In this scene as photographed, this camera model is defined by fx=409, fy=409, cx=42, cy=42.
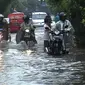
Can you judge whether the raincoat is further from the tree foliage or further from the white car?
the white car

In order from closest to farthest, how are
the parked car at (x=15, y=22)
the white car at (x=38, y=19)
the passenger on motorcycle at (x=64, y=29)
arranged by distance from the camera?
the passenger on motorcycle at (x=64, y=29), the parked car at (x=15, y=22), the white car at (x=38, y=19)

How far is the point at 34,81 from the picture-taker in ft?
36.9

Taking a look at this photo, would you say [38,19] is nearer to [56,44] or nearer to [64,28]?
[64,28]

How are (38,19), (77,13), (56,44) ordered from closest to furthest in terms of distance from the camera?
1. (56,44)
2. (77,13)
3. (38,19)

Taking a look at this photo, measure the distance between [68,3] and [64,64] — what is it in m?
10.6

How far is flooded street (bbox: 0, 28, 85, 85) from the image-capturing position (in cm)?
1128

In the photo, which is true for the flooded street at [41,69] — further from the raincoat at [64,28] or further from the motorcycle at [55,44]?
the raincoat at [64,28]

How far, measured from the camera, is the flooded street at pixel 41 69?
11281 millimetres

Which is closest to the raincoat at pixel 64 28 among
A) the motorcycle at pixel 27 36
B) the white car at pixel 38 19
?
the motorcycle at pixel 27 36

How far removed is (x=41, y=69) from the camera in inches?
530

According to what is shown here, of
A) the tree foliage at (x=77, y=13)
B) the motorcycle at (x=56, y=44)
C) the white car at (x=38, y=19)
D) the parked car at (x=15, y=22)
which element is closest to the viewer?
the motorcycle at (x=56, y=44)

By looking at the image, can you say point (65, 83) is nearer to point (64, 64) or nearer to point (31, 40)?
point (64, 64)

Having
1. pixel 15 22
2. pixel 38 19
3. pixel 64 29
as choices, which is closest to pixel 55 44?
pixel 64 29

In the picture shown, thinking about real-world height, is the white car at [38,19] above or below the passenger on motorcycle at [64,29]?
above
